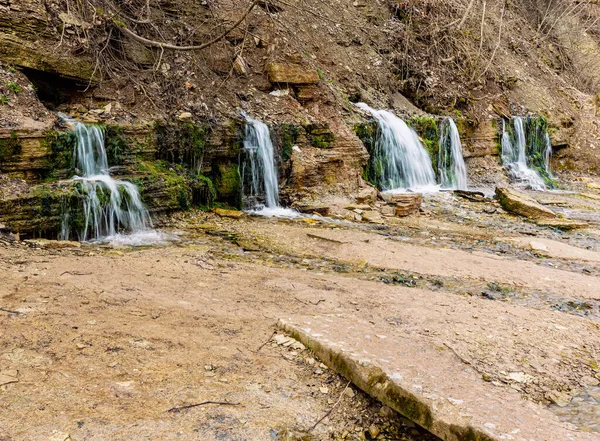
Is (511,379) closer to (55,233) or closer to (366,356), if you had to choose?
(366,356)

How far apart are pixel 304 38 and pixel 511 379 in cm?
1118

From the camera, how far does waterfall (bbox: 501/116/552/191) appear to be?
568 inches

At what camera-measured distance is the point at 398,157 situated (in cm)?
1182

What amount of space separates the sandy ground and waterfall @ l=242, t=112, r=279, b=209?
8.24 feet

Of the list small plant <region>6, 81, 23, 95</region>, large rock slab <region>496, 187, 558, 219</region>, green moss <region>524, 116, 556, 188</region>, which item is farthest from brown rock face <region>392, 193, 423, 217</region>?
green moss <region>524, 116, 556, 188</region>

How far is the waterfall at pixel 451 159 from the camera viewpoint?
13.2 metres

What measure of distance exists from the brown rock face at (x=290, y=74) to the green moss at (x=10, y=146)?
5.31m

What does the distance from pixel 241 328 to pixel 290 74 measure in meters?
7.78

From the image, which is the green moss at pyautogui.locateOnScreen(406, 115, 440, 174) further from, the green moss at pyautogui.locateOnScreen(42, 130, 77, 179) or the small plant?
the small plant

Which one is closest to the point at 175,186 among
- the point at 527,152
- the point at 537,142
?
the point at 527,152

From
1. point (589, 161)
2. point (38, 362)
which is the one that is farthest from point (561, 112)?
point (38, 362)

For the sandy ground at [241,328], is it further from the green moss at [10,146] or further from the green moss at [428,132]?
the green moss at [428,132]

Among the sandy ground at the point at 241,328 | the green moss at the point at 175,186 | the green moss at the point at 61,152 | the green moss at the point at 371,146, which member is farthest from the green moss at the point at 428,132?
the green moss at the point at 61,152

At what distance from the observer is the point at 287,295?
457 centimetres
